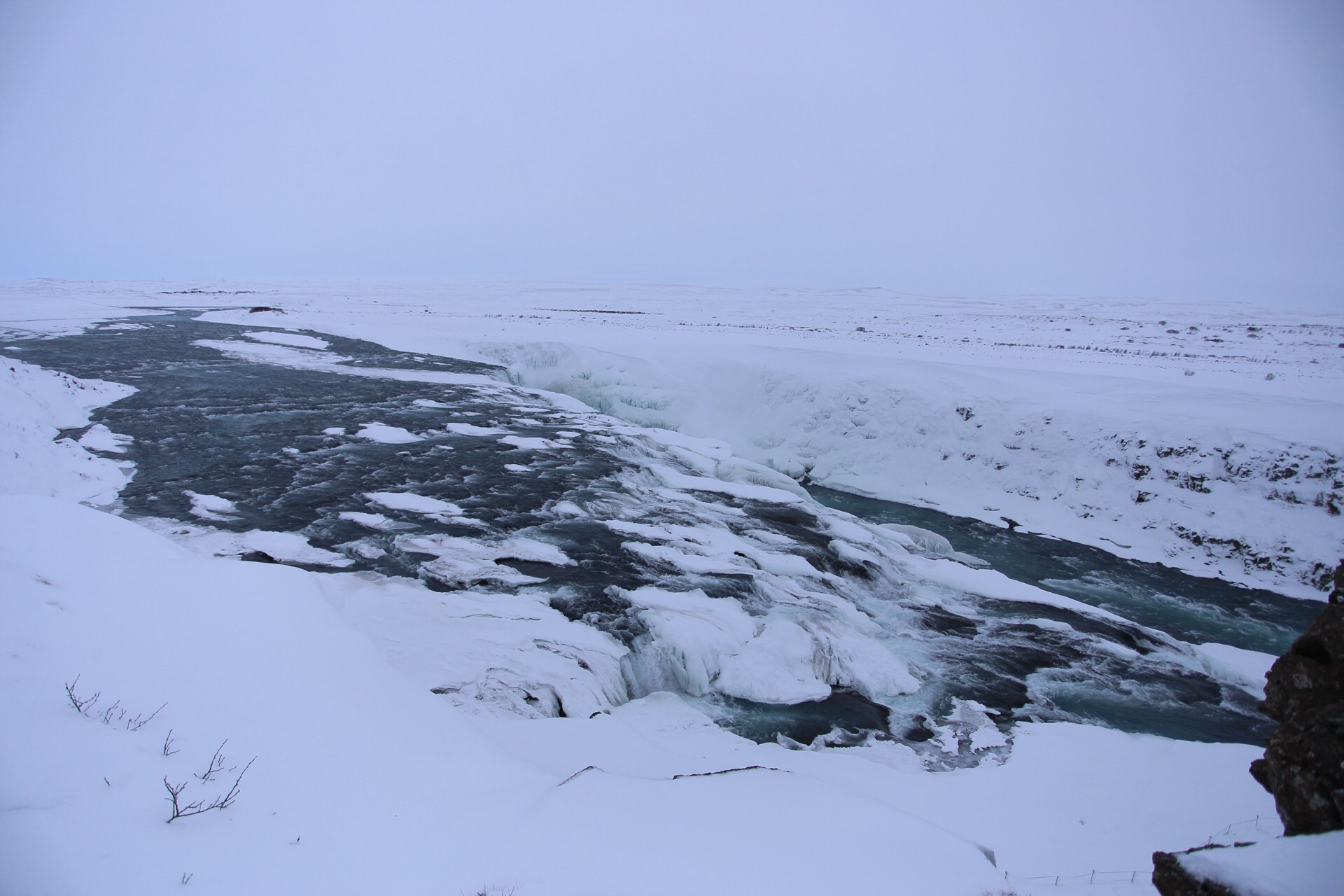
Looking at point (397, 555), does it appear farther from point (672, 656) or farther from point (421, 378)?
point (421, 378)

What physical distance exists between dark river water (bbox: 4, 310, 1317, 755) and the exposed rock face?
4.78 m

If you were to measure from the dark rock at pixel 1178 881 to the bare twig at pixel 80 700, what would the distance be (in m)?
6.96

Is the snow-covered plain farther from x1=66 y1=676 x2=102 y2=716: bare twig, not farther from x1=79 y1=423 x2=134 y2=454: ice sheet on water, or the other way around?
x1=79 y1=423 x2=134 y2=454: ice sheet on water

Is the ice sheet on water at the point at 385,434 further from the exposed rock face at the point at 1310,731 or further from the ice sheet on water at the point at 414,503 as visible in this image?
the exposed rock face at the point at 1310,731

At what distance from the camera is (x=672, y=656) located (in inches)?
375

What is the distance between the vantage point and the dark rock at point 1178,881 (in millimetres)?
3230

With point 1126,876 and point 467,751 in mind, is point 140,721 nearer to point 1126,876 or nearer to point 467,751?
point 467,751

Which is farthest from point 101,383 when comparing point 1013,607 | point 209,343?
point 1013,607

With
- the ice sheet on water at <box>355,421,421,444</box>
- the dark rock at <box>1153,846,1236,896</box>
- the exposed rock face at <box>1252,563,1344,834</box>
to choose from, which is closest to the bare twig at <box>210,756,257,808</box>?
the dark rock at <box>1153,846,1236,896</box>

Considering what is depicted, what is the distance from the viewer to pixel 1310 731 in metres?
3.87

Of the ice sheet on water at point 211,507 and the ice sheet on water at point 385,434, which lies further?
the ice sheet on water at point 385,434

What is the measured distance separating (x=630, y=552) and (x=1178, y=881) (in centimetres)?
1003

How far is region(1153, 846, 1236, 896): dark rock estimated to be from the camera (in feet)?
10.6

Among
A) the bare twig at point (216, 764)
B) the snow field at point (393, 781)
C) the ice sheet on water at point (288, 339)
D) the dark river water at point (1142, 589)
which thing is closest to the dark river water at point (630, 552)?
the dark river water at point (1142, 589)
